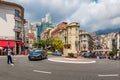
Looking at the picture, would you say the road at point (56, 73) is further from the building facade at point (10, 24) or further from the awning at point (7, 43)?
the building facade at point (10, 24)

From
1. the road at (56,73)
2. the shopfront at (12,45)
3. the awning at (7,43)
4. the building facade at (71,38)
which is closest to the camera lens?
the road at (56,73)

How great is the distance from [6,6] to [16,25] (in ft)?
18.3

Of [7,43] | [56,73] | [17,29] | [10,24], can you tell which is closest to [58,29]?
[17,29]

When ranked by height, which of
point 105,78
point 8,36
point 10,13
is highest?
point 10,13

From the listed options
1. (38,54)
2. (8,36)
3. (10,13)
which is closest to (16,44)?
(8,36)

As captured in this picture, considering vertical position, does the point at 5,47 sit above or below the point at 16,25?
below

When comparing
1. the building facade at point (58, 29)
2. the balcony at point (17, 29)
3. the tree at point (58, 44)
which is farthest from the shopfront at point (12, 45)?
the building facade at point (58, 29)

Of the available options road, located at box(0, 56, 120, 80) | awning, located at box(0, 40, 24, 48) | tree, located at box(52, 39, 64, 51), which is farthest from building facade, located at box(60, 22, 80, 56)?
road, located at box(0, 56, 120, 80)

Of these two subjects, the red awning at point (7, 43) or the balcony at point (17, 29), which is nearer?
the red awning at point (7, 43)

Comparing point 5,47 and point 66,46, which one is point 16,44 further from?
point 66,46

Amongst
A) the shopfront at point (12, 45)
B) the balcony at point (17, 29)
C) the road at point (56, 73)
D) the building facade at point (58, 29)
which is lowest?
the road at point (56, 73)

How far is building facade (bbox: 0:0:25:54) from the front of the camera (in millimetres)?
66188

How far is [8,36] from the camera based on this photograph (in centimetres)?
6669

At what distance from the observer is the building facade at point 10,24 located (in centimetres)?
6619
